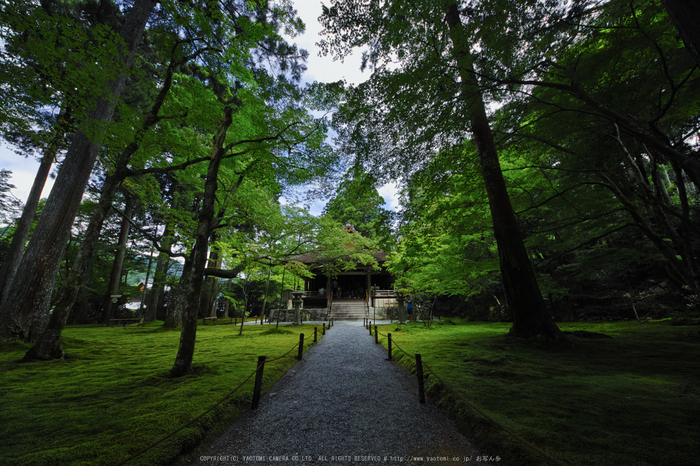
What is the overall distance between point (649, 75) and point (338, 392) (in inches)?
281

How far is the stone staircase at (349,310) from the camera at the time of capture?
16.5 meters

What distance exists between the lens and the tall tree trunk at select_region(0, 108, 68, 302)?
7586 millimetres

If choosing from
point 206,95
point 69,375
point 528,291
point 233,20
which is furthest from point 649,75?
point 69,375

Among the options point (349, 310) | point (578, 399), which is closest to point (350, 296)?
point (349, 310)

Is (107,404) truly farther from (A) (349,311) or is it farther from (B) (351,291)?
(B) (351,291)

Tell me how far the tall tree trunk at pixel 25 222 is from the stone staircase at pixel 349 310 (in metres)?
13.8

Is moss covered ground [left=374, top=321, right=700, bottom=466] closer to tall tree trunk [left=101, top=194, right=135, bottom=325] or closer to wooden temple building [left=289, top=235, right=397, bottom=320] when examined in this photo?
wooden temple building [left=289, top=235, right=397, bottom=320]

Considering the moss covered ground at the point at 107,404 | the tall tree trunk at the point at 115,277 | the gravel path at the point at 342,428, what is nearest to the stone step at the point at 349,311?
the moss covered ground at the point at 107,404

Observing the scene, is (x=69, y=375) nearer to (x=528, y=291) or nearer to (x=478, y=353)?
(x=478, y=353)

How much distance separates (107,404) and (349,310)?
15.1 metres

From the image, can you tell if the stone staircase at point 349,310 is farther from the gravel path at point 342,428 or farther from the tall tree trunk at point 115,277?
the tall tree trunk at point 115,277

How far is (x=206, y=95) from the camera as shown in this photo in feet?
18.9

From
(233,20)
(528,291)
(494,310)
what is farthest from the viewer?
(494,310)

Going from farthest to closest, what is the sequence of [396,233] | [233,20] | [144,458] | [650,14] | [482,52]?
[233,20], [396,233], [482,52], [650,14], [144,458]
